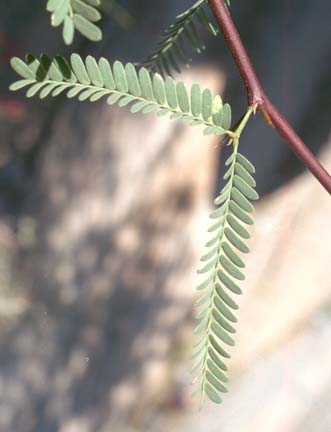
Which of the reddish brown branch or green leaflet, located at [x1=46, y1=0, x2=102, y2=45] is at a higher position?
green leaflet, located at [x1=46, y1=0, x2=102, y2=45]

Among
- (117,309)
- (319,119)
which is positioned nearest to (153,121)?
(319,119)

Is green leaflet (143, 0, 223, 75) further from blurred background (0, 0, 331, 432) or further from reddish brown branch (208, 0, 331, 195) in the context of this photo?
blurred background (0, 0, 331, 432)

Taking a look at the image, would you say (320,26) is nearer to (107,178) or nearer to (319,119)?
(319,119)

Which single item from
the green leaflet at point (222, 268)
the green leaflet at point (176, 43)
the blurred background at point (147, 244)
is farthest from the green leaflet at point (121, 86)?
the blurred background at point (147, 244)

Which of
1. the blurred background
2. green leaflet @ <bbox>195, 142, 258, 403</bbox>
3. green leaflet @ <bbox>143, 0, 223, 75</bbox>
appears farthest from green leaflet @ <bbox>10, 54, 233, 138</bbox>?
the blurred background

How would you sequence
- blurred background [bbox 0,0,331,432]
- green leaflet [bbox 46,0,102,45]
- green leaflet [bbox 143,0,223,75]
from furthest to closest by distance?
blurred background [bbox 0,0,331,432], green leaflet [bbox 143,0,223,75], green leaflet [bbox 46,0,102,45]

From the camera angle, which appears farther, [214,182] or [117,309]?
[117,309]

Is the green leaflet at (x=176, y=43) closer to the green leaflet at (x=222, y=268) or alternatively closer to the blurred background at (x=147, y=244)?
the green leaflet at (x=222, y=268)
